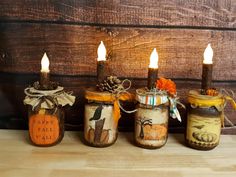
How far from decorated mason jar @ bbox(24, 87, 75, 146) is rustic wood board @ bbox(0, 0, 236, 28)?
8.5 inches

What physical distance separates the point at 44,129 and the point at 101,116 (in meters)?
0.14

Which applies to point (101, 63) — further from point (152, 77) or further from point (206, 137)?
point (206, 137)

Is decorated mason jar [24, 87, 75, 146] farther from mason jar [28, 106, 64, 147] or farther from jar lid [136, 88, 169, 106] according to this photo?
jar lid [136, 88, 169, 106]

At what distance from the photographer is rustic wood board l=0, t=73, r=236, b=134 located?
2.90 ft

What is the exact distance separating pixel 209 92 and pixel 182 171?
21 cm

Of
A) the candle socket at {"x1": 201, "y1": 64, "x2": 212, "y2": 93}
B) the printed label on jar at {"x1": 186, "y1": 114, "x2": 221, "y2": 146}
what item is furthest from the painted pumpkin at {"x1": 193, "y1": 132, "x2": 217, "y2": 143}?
the candle socket at {"x1": 201, "y1": 64, "x2": 212, "y2": 93}

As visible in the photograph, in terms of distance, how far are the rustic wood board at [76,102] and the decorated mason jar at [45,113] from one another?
0.11m

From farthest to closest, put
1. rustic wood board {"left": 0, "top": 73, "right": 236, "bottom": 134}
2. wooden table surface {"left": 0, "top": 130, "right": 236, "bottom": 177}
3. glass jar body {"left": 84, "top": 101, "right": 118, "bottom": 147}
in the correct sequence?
rustic wood board {"left": 0, "top": 73, "right": 236, "bottom": 134}
glass jar body {"left": 84, "top": 101, "right": 118, "bottom": 147}
wooden table surface {"left": 0, "top": 130, "right": 236, "bottom": 177}

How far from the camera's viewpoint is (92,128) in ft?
2.54

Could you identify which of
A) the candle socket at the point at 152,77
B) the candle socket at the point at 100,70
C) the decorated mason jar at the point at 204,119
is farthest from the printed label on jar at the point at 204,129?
the candle socket at the point at 100,70

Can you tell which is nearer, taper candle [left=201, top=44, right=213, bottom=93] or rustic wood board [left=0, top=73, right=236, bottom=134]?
taper candle [left=201, top=44, right=213, bottom=93]

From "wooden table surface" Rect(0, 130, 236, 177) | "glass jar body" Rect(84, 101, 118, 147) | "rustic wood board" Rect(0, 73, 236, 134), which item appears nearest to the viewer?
A: "wooden table surface" Rect(0, 130, 236, 177)

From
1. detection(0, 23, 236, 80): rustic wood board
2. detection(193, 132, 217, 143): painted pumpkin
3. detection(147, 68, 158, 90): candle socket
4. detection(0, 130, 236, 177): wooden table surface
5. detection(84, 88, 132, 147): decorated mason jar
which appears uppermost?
detection(0, 23, 236, 80): rustic wood board

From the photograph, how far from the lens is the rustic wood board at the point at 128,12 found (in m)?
0.85
